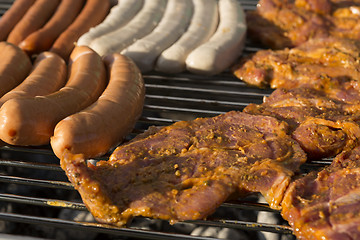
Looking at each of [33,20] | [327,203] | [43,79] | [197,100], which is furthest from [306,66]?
[33,20]

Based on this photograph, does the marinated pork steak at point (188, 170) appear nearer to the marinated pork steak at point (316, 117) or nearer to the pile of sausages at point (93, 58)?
the marinated pork steak at point (316, 117)

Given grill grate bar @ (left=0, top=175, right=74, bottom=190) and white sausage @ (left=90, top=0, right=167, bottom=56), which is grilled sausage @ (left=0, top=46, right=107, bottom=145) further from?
white sausage @ (left=90, top=0, right=167, bottom=56)

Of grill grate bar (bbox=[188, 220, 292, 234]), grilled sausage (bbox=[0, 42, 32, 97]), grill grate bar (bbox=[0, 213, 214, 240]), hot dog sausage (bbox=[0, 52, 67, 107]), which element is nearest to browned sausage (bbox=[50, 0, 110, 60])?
hot dog sausage (bbox=[0, 52, 67, 107])

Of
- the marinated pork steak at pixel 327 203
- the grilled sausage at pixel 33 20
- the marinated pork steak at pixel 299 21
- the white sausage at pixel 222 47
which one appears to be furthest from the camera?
the marinated pork steak at pixel 299 21

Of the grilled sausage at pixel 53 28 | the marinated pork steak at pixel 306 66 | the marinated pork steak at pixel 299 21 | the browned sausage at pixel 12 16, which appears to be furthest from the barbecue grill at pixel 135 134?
the browned sausage at pixel 12 16

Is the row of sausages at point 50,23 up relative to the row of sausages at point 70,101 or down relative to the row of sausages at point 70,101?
up
